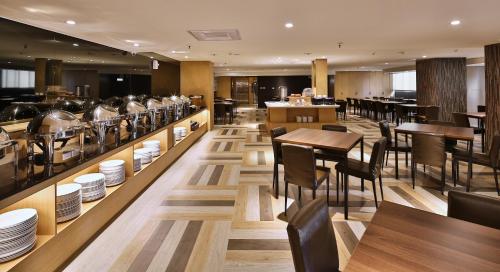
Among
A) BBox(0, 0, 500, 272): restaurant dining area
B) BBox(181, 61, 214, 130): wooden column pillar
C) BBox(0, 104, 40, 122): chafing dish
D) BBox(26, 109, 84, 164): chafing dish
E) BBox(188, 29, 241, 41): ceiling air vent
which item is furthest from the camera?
BBox(181, 61, 214, 130): wooden column pillar

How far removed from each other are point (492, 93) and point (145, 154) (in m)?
7.46

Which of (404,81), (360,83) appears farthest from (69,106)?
(404,81)

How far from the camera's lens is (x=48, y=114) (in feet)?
8.51

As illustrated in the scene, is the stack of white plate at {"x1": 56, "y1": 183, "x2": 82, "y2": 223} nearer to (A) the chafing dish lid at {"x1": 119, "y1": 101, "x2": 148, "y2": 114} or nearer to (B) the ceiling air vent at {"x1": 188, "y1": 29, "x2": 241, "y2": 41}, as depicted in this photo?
(A) the chafing dish lid at {"x1": 119, "y1": 101, "x2": 148, "y2": 114}

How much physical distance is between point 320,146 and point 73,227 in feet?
8.81

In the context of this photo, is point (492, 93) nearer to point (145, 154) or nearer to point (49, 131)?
point (145, 154)

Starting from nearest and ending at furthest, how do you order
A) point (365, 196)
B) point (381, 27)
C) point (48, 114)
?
point (48, 114) < point (365, 196) < point (381, 27)

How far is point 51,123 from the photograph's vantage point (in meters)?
Result: 2.51

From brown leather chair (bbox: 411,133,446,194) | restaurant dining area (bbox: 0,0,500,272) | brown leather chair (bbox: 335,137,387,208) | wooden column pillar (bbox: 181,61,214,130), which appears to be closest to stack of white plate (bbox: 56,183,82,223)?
restaurant dining area (bbox: 0,0,500,272)

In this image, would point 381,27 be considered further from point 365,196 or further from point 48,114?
point 48,114

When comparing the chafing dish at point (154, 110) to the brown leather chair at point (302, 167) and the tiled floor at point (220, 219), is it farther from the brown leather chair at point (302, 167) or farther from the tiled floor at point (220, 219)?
the brown leather chair at point (302, 167)

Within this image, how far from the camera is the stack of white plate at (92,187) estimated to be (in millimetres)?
3027

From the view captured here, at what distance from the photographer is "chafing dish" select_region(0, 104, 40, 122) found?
11.8 ft

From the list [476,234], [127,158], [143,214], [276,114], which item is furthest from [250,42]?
[476,234]
